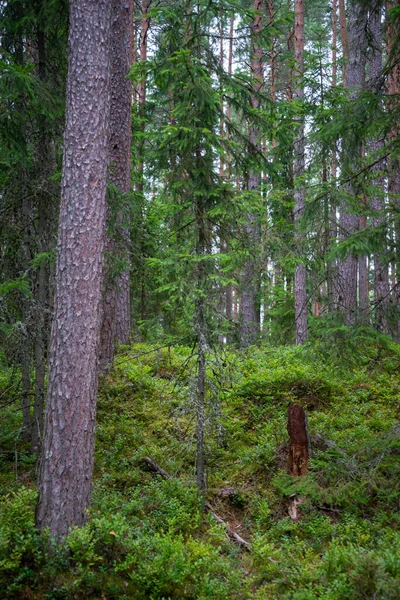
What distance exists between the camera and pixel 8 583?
15.1 ft

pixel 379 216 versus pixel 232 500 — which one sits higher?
pixel 379 216

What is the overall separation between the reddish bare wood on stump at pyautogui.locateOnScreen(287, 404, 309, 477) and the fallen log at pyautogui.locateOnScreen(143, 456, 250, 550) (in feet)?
4.57

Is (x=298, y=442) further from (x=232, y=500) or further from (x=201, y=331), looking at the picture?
(x=201, y=331)

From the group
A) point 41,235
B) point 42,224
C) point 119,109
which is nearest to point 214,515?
point 41,235

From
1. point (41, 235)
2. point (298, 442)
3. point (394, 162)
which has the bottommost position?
point (298, 442)

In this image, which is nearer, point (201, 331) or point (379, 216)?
point (201, 331)

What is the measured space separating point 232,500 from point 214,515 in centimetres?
55

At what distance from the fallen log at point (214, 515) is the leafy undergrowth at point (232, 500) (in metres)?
0.11

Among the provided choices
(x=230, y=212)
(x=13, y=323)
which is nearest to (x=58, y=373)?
(x=13, y=323)

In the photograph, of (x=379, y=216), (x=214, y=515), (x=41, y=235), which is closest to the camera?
(x=214, y=515)

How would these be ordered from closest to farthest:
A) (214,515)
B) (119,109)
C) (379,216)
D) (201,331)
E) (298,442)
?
(214,515) → (201,331) → (379,216) → (298,442) → (119,109)

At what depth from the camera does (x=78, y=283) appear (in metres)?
5.41

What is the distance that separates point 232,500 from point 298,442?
1362 millimetres

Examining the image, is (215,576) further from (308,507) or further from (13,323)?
(13,323)
